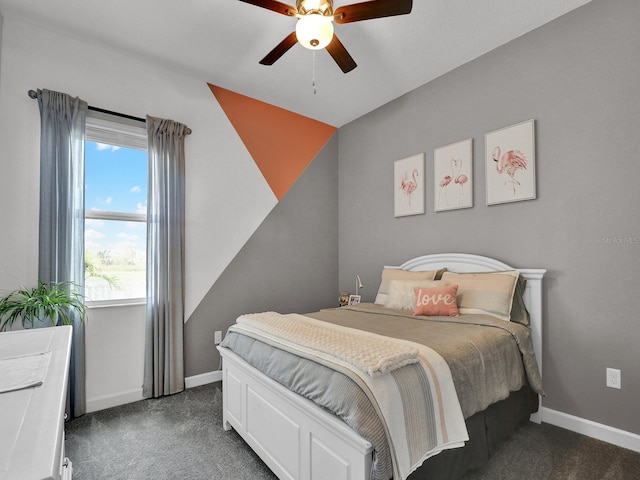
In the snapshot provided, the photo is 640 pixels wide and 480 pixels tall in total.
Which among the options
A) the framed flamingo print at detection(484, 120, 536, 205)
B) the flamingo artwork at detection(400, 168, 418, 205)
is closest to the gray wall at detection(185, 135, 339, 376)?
the flamingo artwork at detection(400, 168, 418, 205)

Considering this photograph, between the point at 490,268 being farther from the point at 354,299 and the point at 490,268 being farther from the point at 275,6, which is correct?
the point at 275,6

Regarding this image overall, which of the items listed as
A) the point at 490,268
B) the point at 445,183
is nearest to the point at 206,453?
the point at 490,268

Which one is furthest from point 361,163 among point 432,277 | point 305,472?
point 305,472

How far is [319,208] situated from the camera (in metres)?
4.23

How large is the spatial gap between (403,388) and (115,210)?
277 cm

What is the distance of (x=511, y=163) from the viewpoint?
267cm

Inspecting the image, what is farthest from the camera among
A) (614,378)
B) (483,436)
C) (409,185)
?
(409,185)

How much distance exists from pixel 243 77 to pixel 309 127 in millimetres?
1128

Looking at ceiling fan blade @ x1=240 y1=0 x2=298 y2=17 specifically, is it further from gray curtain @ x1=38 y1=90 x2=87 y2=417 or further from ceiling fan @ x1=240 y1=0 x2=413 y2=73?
gray curtain @ x1=38 y1=90 x2=87 y2=417

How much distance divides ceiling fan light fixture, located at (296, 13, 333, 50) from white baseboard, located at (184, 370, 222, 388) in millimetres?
2939

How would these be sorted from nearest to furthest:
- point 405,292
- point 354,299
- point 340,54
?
point 340,54, point 405,292, point 354,299

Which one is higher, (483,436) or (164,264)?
(164,264)

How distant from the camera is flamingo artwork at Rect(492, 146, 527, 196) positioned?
2.61 m

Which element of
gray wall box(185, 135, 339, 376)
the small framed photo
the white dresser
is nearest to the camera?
the white dresser
